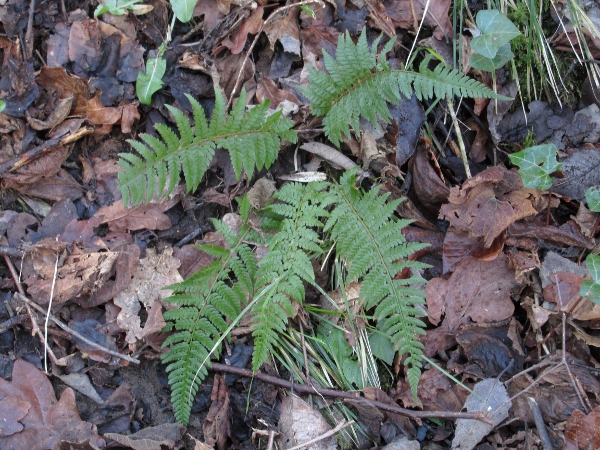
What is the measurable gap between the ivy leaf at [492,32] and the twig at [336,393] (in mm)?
2171

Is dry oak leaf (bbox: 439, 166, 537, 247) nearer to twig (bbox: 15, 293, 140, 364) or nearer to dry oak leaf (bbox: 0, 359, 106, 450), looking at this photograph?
twig (bbox: 15, 293, 140, 364)

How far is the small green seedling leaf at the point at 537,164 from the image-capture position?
297 centimetres

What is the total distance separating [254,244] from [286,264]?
414 millimetres

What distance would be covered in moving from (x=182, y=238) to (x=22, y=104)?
1352mm

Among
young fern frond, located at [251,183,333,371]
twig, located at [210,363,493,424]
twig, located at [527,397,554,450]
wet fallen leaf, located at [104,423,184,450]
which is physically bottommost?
wet fallen leaf, located at [104,423,184,450]

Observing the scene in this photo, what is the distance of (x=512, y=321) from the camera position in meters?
3.10

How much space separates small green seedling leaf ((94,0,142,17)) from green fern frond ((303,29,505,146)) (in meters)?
1.36

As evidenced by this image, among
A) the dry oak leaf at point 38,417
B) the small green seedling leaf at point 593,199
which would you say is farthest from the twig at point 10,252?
the small green seedling leaf at point 593,199

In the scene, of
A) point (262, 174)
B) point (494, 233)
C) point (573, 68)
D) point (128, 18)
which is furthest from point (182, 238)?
point (573, 68)

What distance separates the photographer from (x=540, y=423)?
2781mm

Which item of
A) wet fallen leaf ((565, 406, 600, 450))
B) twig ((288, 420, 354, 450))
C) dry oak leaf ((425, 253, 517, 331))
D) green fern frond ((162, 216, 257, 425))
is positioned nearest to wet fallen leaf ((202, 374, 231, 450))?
green fern frond ((162, 216, 257, 425))

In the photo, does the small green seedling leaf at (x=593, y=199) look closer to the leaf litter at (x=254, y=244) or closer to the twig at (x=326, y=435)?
the leaf litter at (x=254, y=244)

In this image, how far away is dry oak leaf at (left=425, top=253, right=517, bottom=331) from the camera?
3.10m

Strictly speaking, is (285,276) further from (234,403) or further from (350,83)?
(350,83)
